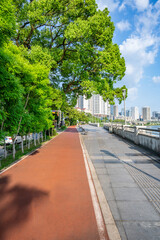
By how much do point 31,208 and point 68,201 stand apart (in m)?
1.01

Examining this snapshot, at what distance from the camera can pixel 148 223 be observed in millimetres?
3090

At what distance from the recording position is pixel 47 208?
12.0 feet

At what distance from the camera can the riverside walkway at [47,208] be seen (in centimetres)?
287

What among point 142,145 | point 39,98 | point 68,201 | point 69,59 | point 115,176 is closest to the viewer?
point 68,201

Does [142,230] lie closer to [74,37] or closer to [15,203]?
[15,203]

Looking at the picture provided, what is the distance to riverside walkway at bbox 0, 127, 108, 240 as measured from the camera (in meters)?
2.87

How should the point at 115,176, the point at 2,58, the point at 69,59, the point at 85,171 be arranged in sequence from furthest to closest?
1. the point at 69,59
2. the point at 85,171
3. the point at 115,176
4. the point at 2,58

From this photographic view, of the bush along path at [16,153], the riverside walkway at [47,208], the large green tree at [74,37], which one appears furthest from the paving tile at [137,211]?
the large green tree at [74,37]

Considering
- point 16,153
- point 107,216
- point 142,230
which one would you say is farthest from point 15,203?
point 16,153

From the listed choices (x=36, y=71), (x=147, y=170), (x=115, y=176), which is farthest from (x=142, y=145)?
(x=36, y=71)

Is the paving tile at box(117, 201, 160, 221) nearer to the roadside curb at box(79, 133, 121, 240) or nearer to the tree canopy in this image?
the roadside curb at box(79, 133, 121, 240)

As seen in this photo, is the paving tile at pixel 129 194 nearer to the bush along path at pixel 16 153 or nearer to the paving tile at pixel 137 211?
the paving tile at pixel 137 211

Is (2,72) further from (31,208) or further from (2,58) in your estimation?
(31,208)

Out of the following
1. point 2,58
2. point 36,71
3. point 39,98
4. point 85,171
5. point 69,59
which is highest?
point 69,59
